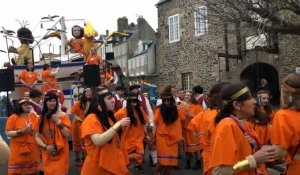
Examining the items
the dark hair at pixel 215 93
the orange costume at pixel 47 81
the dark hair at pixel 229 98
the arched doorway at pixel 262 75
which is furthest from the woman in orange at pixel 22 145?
the arched doorway at pixel 262 75

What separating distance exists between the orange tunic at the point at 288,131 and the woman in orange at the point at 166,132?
13.9 ft

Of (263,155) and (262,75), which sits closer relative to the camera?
(263,155)

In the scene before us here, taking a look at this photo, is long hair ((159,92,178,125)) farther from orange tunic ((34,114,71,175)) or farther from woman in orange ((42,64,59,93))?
woman in orange ((42,64,59,93))

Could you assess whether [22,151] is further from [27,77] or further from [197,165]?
[27,77]

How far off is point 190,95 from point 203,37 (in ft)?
55.3

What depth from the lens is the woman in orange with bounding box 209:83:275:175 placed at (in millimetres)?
3314

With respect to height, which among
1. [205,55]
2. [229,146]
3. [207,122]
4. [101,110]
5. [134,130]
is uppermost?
[205,55]

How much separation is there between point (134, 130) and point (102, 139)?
9.17ft

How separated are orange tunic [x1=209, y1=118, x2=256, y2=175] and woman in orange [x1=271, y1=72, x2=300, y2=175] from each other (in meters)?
0.46

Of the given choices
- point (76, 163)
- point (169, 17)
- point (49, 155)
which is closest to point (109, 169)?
point (49, 155)

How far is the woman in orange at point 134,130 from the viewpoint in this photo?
24.6 ft

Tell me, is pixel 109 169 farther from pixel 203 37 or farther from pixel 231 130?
pixel 203 37

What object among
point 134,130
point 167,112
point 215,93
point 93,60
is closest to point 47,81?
point 93,60

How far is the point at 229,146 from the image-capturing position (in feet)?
10.9
